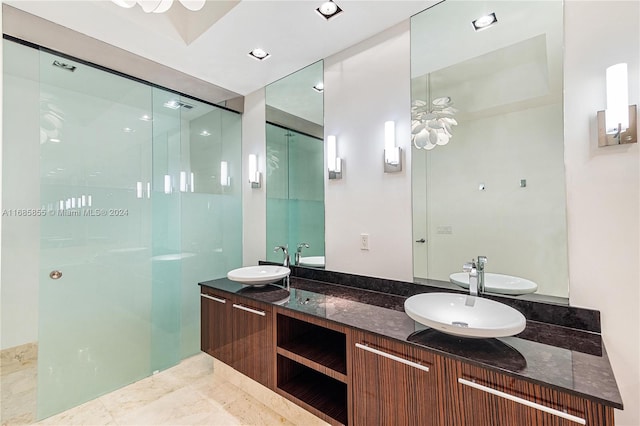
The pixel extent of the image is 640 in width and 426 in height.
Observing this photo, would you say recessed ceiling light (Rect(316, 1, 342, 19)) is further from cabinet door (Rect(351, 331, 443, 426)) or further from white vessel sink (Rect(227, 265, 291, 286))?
cabinet door (Rect(351, 331, 443, 426))

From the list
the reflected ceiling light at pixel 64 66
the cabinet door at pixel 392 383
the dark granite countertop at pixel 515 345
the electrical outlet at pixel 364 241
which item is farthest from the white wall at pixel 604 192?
the reflected ceiling light at pixel 64 66

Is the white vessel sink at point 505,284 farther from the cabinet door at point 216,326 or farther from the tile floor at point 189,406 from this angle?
the cabinet door at point 216,326

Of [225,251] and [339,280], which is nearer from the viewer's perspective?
[339,280]

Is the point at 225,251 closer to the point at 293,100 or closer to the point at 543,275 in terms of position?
the point at 293,100

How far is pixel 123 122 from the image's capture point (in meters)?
2.43

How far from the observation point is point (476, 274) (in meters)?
1.66

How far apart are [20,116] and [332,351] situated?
98.3 inches

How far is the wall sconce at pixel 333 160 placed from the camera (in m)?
2.34

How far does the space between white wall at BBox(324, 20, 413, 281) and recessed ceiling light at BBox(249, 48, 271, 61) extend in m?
0.49

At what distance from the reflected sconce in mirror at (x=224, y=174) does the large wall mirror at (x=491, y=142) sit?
1.95 metres

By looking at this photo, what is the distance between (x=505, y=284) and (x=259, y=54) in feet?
7.61

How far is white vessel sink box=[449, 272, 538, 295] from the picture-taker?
1591mm

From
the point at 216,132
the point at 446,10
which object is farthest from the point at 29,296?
the point at 446,10

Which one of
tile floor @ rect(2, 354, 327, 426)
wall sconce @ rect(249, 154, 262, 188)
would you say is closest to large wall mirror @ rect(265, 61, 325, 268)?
wall sconce @ rect(249, 154, 262, 188)
